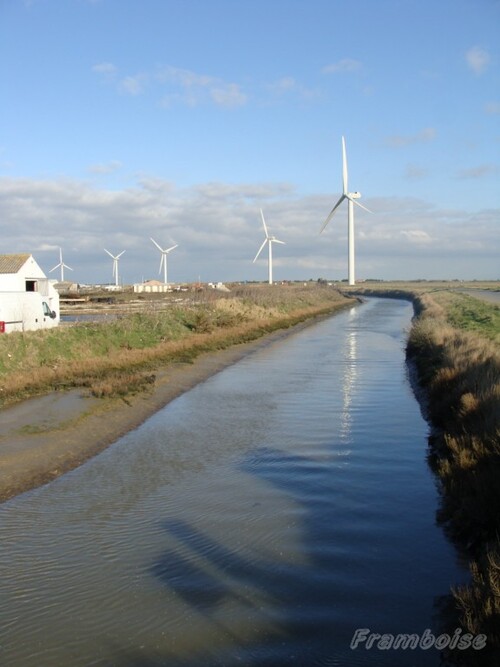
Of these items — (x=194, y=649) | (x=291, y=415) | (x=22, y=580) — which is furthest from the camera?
(x=291, y=415)

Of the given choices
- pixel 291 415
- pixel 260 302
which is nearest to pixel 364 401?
pixel 291 415

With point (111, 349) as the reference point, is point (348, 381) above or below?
below

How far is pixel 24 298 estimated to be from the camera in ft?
92.5

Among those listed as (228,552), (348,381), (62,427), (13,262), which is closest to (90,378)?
(62,427)

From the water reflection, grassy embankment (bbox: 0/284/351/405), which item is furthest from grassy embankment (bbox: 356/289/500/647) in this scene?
grassy embankment (bbox: 0/284/351/405)

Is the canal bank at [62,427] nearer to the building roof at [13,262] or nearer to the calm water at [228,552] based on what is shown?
the calm water at [228,552]

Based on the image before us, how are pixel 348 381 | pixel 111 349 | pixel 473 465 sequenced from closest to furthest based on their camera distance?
pixel 473 465, pixel 348 381, pixel 111 349

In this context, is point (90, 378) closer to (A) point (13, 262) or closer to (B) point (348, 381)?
(B) point (348, 381)

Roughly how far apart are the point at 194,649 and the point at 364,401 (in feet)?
46.1

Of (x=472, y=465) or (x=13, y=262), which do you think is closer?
(x=472, y=465)

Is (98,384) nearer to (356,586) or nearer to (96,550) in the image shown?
(96,550)

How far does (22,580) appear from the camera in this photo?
25.1 ft

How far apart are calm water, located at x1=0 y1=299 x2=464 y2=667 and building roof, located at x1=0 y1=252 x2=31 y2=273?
2539 centimetres

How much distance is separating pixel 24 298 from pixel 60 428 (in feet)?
48.7
